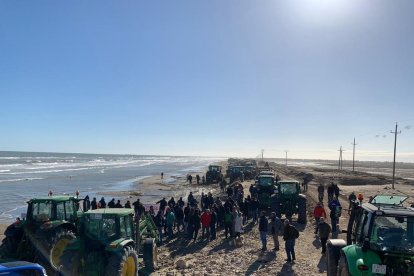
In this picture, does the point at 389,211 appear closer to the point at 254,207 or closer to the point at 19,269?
the point at 19,269

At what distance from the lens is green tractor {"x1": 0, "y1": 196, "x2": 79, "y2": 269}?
9.87 metres

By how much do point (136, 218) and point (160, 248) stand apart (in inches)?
152

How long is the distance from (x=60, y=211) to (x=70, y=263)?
2.70m

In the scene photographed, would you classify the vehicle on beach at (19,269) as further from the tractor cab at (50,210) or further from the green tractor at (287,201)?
the green tractor at (287,201)

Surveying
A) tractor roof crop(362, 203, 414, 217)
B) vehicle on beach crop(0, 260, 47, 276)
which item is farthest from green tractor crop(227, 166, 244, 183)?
vehicle on beach crop(0, 260, 47, 276)

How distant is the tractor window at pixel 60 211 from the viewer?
11258 millimetres

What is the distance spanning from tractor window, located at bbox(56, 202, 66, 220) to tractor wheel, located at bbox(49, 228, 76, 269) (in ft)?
2.62

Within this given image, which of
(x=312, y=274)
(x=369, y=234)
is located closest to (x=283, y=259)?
(x=312, y=274)

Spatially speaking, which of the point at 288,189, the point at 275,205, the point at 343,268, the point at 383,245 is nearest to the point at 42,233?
the point at 343,268

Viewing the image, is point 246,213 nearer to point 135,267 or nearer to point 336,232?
point 336,232

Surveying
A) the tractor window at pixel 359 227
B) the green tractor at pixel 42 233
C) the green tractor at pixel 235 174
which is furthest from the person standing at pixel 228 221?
the green tractor at pixel 235 174

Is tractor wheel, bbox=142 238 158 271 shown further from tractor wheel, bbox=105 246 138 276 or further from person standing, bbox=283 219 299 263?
person standing, bbox=283 219 299 263

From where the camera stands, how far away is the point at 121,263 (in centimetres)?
877

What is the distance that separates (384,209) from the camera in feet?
23.9
